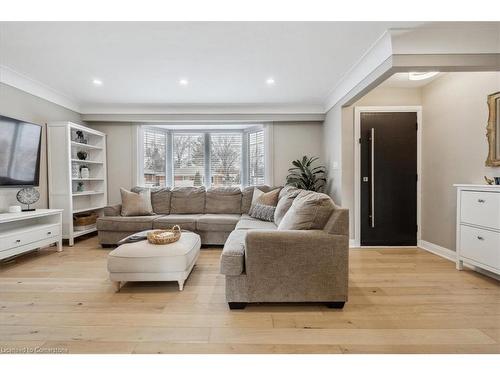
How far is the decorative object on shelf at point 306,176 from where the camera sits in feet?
14.1

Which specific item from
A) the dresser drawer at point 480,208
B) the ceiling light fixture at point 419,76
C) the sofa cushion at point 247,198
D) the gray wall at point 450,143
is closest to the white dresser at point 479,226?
the dresser drawer at point 480,208

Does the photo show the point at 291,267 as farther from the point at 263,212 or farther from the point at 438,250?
the point at 438,250

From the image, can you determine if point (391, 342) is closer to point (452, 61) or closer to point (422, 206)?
point (452, 61)

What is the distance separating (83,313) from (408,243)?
4154 mm

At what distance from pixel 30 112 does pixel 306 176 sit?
14.1 ft

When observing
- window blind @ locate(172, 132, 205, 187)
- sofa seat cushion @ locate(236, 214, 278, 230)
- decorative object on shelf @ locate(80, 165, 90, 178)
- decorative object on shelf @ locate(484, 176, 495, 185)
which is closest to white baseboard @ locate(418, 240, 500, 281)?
decorative object on shelf @ locate(484, 176, 495, 185)

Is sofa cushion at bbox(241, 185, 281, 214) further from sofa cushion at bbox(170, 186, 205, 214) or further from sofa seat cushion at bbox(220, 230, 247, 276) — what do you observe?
sofa seat cushion at bbox(220, 230, 247, 276)

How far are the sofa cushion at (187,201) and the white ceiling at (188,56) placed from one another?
5.43ft

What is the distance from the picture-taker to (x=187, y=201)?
4.42 m

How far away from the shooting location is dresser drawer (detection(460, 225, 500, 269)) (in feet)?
7.71

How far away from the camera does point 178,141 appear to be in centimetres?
526

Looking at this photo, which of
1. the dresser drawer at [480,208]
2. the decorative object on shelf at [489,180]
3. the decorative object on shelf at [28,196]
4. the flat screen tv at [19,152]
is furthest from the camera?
the decorative object on shelf at [28,196]

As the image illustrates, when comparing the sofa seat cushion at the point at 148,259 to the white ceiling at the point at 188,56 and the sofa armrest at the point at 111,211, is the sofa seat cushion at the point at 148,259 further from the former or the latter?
the white ceiling at the point at 188,56

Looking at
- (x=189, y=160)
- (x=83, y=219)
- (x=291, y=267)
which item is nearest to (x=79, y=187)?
(x=83, y=219)
